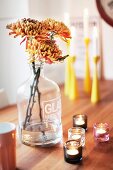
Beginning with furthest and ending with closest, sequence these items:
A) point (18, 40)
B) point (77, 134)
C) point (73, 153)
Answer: point (18, 40)
point (77, 134)
point (73, 153)

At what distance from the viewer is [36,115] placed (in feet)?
Result: 3.15

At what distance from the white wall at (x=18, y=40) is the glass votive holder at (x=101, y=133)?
0.59 meters

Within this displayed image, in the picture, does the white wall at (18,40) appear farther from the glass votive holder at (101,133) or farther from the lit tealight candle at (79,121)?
the glass votive holder at (101,133)

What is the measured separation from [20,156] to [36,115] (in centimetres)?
16

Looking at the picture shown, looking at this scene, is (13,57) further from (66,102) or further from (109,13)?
(109,13)

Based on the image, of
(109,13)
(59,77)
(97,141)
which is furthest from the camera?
(59,77)

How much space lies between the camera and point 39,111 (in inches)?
37.1

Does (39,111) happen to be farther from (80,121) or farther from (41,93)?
(80,121)

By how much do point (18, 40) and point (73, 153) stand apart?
80cm

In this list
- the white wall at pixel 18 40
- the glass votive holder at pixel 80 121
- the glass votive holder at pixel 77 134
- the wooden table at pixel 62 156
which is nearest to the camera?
the wooden table at pixel 62 156

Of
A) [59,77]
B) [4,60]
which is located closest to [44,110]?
[4,60]


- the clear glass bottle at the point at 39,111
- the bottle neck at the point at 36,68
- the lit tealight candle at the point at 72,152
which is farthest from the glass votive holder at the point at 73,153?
the bottle neck at the point at 36,68

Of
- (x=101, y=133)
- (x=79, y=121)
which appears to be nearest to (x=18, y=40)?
(x=79, y=121)

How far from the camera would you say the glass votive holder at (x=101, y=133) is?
3.02 ft
